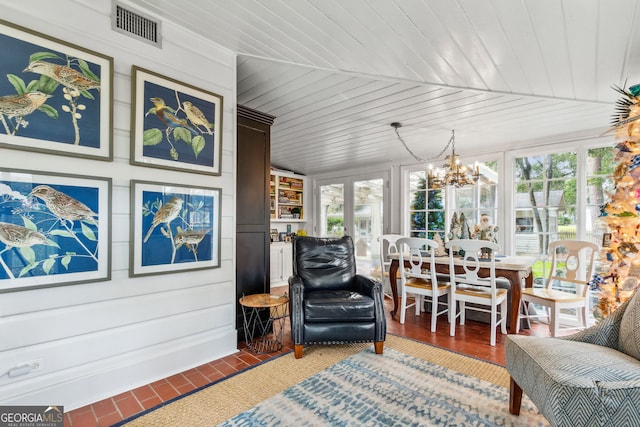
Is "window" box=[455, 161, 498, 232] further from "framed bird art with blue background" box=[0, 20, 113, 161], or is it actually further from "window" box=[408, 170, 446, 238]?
"framed bird art with blue background" box=[0, 20, 113, 161]

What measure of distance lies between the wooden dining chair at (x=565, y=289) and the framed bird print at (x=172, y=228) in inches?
120

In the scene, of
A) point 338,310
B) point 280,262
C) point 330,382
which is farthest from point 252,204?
point 280,262

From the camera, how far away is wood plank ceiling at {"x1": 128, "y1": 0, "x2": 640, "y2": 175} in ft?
5.63

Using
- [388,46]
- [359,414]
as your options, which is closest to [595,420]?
[359,414]

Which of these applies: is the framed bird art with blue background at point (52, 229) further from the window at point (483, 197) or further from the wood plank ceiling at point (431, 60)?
the window at point (483, 197)

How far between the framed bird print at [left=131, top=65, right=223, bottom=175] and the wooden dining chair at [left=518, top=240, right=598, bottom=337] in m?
3.25

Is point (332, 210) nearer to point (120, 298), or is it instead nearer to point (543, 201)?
point (543, 201)

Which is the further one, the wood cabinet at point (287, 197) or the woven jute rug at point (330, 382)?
the wood cabinet at point (287, 197)

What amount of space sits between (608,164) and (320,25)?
3620 mm

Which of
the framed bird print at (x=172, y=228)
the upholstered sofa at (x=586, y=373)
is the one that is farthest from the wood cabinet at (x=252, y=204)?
the upholstered sofa at (x=586, y=373)

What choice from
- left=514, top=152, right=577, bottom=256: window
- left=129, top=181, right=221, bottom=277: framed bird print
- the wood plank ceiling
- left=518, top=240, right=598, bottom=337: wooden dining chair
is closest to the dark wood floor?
left=518, top=240, right=598, bottom=337: wooden dining chair

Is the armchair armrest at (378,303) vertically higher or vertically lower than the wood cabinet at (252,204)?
lower

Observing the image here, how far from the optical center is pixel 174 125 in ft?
7.61

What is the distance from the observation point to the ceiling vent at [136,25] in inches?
79.7
